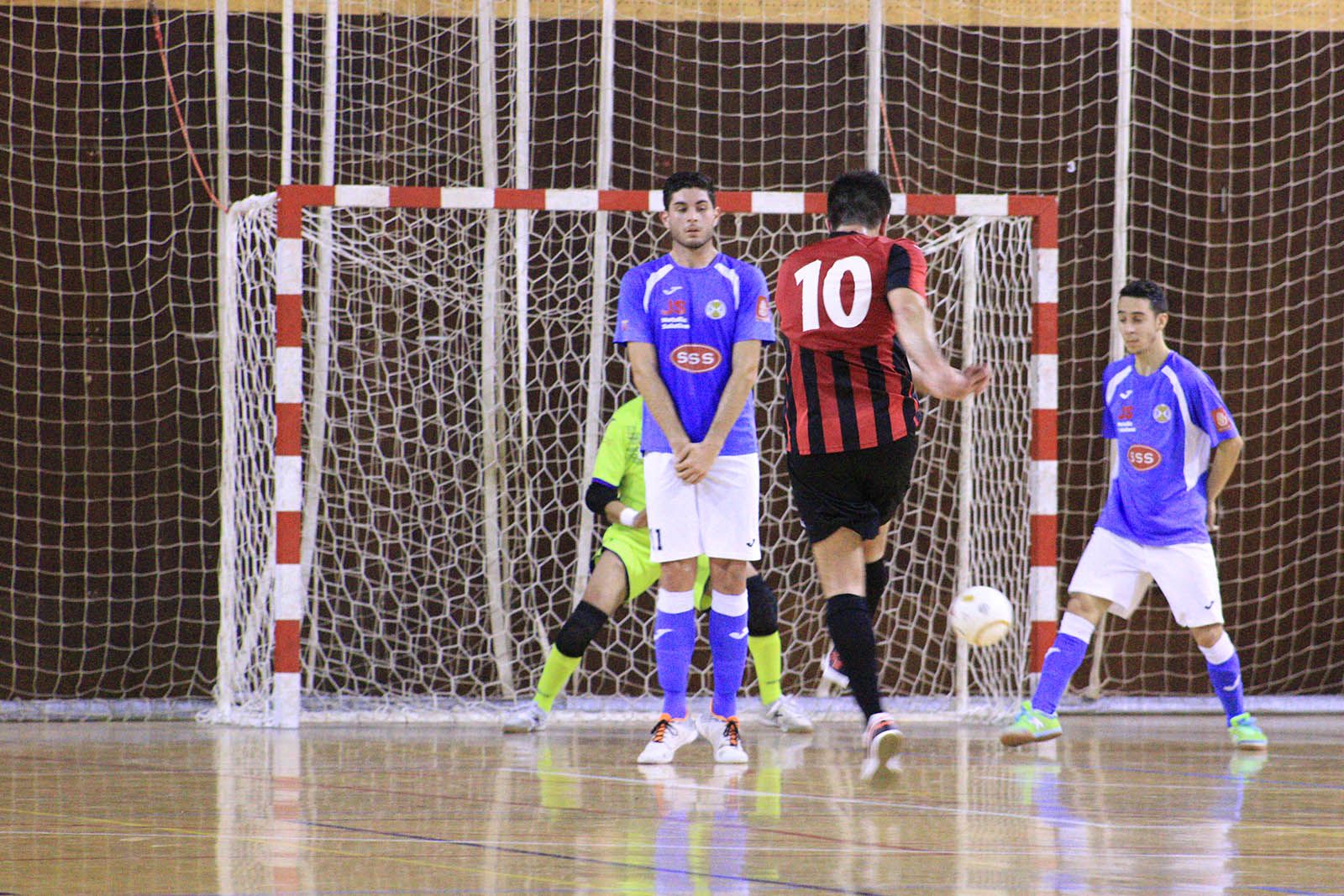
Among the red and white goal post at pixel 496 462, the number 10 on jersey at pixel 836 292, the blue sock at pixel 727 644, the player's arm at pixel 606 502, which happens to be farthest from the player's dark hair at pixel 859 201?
the red and white goal post at pixel 496 462

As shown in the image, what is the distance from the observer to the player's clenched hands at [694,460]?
539cm

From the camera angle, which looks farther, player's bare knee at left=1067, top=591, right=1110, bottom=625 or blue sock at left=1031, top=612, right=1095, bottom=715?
player's bare knee at left=1067, top=591, right=1110, bottom=625

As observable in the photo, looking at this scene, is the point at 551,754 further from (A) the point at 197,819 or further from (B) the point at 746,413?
(A) the point at 197,819

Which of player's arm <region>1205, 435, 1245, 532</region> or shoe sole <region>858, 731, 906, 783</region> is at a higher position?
player's arm <region>1205, 435, 1245, 532</region>

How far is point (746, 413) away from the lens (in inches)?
223

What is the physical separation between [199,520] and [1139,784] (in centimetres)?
517

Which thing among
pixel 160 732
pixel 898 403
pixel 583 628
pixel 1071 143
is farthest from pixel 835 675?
pixel 1071 143

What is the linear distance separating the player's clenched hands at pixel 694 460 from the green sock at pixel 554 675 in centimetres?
140

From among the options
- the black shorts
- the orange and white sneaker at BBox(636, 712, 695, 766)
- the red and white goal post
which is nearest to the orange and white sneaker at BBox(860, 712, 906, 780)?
the black shorts

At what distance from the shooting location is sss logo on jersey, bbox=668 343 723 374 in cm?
551

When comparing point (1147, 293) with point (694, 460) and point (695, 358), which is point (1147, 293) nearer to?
point (695, 358)

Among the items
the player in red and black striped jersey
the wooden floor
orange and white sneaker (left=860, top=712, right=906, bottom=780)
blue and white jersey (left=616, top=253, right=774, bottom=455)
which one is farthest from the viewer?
blue and white jersey (left=616, top=253, right=774, bottom=455)

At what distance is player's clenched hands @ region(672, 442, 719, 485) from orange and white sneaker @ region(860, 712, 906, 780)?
114 centimetres

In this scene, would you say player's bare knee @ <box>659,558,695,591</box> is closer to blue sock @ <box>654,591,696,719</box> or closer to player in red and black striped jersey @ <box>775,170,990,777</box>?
blue sock @ <box>654,591,696,719</box>
